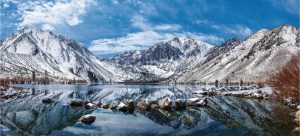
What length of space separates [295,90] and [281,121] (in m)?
15.6

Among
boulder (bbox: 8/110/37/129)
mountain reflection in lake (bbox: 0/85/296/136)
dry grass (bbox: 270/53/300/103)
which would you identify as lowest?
mountain reflection in lake (bbox: 0/85/296/136)

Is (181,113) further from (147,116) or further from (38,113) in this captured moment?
(38,113)

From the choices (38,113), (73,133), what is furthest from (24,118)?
(73,133)

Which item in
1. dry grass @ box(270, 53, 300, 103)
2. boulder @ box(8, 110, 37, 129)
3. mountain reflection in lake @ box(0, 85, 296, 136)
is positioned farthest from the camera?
dry grass @ box(270, 53, 300, 103)

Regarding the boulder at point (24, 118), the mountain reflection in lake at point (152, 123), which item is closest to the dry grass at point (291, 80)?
the mountain reflection in lake at point (152, 123)

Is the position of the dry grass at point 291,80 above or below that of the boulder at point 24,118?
above

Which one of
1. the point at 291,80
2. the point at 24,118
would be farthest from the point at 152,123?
the point at 291,80

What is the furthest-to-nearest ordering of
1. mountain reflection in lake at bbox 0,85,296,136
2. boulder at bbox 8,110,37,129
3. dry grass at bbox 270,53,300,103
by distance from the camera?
dry grass at bbox 270,53,300,103 → boulder at bbox 8,110,37,129 → mountain reflection in lake at bbox 0,85,296,136

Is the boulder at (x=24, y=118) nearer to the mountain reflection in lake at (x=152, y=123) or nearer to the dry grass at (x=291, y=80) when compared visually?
the mountain reflection in lake at (x=152, y=123)

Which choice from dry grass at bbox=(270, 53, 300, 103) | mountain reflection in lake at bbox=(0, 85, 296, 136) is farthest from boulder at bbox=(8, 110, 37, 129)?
dry grass at bbox=(270, 53, 300, 103)

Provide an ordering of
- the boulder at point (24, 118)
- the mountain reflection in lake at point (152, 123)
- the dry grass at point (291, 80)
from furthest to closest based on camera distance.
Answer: the dry grass at point (291, 80)
the boulder at point (24, 118)
the mountain reflection in lake at point (152, 123)

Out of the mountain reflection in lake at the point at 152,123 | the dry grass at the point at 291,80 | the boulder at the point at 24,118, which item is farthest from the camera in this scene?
the dry grass at the point at 291,80

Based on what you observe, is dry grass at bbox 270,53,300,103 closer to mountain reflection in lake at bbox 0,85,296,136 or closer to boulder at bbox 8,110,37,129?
mountain reflection in lake at bbox 0,85,296,136

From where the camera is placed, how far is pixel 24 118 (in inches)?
1815
